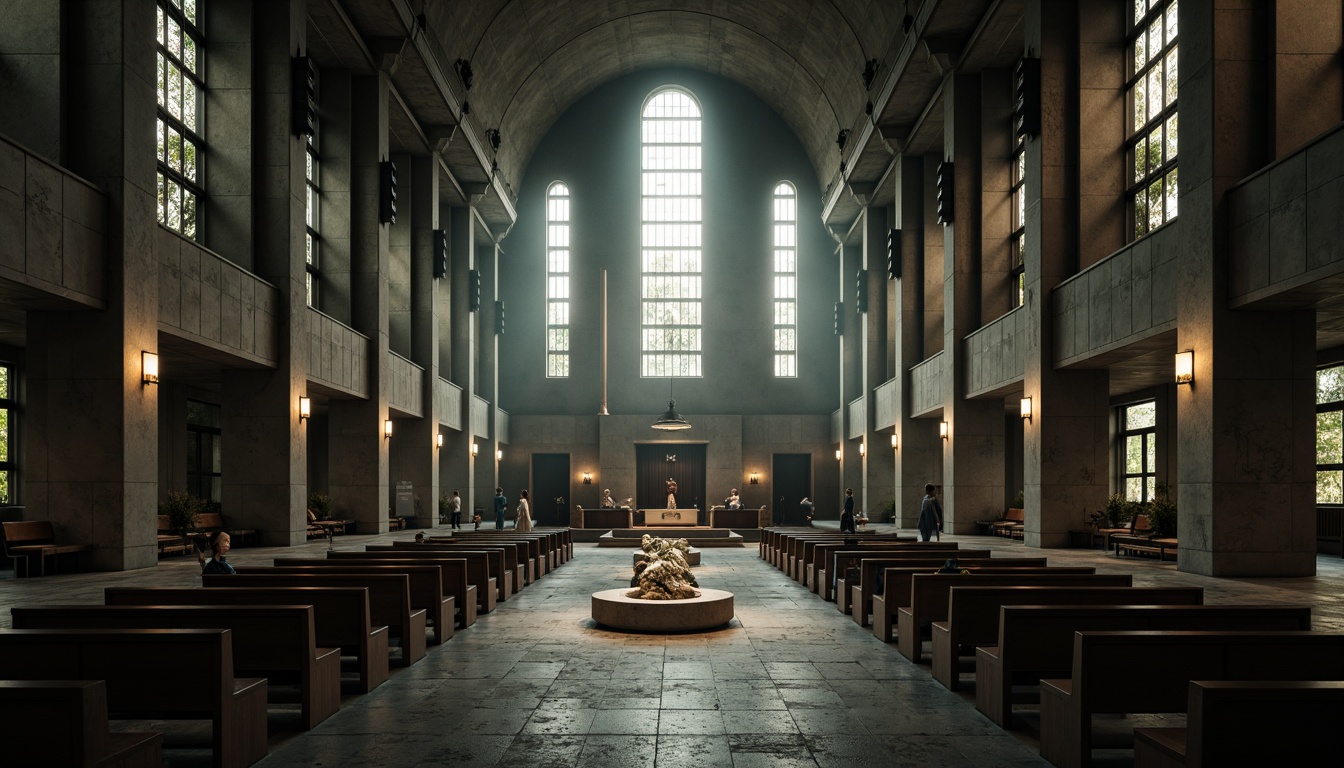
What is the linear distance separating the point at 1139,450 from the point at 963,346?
5729 mm

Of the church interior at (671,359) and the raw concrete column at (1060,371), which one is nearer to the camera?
the church interior at (671,359)

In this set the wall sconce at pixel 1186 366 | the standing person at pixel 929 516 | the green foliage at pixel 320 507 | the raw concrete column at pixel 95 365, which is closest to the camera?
the wall sconce at pixel 1186 366

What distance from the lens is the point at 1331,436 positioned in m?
19.8

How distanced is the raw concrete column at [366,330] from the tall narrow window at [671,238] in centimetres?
1721

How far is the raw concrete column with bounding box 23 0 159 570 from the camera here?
14.2 meters

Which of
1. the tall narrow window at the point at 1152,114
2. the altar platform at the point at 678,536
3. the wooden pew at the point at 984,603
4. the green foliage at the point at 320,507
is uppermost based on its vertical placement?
the tall narrow window at the point at 1152,114

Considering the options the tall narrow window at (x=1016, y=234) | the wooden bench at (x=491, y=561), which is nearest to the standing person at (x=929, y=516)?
the tall narrow window at (x=1016, y=234)

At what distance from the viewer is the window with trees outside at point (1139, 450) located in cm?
2514

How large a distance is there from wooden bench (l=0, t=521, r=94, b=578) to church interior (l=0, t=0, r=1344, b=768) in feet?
0.30

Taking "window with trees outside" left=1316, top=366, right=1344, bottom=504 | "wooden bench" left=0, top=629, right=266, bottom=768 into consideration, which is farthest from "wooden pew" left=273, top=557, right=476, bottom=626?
"window with trees outside" left=1316, top=366, right=1344, bottom=504

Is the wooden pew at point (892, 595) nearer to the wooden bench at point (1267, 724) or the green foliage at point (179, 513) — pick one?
the wooden bench at point (1267, 724)

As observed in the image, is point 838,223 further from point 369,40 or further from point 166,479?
point 166,479

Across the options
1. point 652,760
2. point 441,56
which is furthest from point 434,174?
point 652,760

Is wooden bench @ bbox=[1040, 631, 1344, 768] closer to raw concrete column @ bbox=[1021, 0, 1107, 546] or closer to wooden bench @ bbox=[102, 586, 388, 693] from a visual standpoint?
wooden bench @ bbox=[102, 586, 388, 693]
